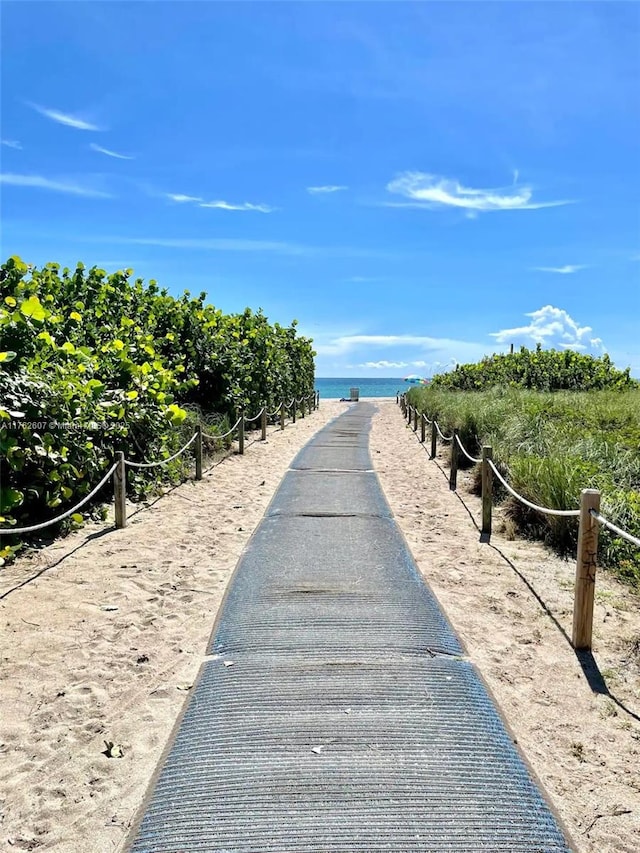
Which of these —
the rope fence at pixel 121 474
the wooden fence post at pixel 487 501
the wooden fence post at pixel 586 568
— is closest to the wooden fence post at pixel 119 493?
the rope fence at pixel 121 474

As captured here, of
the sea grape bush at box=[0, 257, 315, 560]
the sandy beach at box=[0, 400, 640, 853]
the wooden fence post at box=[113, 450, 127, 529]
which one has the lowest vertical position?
the sandy beach at box=[0, 400, 640, 853]

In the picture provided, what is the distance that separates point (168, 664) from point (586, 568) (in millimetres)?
3051

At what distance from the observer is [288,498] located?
9.44 metres

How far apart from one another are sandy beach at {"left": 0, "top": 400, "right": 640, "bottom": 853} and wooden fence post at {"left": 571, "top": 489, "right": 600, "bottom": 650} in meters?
0.20

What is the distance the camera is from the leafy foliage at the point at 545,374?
27.1m

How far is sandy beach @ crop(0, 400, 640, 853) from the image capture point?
9.43ft

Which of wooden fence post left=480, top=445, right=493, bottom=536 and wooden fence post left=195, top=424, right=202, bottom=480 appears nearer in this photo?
wooden fence post left=480, top=445, right=493, bottom=536

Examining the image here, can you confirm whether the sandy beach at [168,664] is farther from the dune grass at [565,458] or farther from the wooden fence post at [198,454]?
the wooden fence post at [198,454]

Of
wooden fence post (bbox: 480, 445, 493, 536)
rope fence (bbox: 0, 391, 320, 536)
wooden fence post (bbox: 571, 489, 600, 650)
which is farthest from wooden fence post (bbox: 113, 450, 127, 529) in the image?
wooden fence post (bbox: 571, 489, 600, 650)

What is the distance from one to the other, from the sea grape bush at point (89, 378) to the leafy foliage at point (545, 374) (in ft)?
50.0

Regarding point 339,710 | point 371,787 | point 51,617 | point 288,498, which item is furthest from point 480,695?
point 288,498

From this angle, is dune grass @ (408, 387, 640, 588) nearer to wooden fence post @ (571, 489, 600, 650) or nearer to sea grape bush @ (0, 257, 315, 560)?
wooden fence post @ (571, 489, 600, 650)

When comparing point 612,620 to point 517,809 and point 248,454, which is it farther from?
point 248,454

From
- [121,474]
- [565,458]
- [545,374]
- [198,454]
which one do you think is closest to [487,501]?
[565,458]
